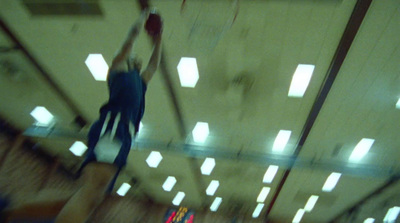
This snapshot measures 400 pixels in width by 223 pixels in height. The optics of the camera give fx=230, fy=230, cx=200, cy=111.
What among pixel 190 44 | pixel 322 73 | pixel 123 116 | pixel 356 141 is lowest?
pixel 123 116

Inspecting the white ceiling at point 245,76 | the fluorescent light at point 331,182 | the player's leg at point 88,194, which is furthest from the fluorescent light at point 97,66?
the fluorescent light at point 331,182

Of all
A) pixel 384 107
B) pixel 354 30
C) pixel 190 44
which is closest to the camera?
pixel 354 30

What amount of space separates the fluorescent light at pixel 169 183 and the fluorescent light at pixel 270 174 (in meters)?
2.25

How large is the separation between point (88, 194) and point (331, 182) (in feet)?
17.8

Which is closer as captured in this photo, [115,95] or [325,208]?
[115,95]

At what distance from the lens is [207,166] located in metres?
5.16

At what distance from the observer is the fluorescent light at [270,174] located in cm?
490

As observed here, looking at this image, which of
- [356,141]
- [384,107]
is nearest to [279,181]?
[356,141]

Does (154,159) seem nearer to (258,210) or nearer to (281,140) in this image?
(281,140)

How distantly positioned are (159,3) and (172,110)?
1.75m

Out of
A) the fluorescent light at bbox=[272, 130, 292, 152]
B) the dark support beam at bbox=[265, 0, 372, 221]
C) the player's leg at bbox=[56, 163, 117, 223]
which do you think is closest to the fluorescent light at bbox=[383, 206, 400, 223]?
the dark support beam at bbox=[265, 0, 372, 221]

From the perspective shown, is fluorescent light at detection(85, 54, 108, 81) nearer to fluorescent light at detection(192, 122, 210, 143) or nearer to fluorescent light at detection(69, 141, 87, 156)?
fluorescent light at detection(192, 122, 210, 143)

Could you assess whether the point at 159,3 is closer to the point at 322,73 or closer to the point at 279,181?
the point at 322,73

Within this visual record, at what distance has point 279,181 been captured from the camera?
5402 millimetres
